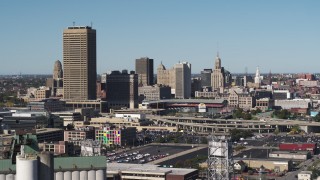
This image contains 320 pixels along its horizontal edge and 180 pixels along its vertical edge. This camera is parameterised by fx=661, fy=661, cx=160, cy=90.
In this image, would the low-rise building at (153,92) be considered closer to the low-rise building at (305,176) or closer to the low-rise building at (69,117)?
the low-rise building at (69,117)

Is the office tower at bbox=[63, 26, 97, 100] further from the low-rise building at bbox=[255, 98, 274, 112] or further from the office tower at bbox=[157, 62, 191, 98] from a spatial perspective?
the office tower at bbox=[157, 62, 191, 98]

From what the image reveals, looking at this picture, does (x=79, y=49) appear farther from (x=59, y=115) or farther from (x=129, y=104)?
(x=59, y=115)

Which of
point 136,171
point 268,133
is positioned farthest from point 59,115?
point 136,171

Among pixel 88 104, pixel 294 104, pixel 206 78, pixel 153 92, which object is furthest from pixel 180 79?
pixel 88 104

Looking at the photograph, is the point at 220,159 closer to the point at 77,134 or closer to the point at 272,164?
the point at 272,164

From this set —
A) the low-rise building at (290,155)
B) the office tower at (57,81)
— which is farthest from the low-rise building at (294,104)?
the low-rise building at (290,155)
